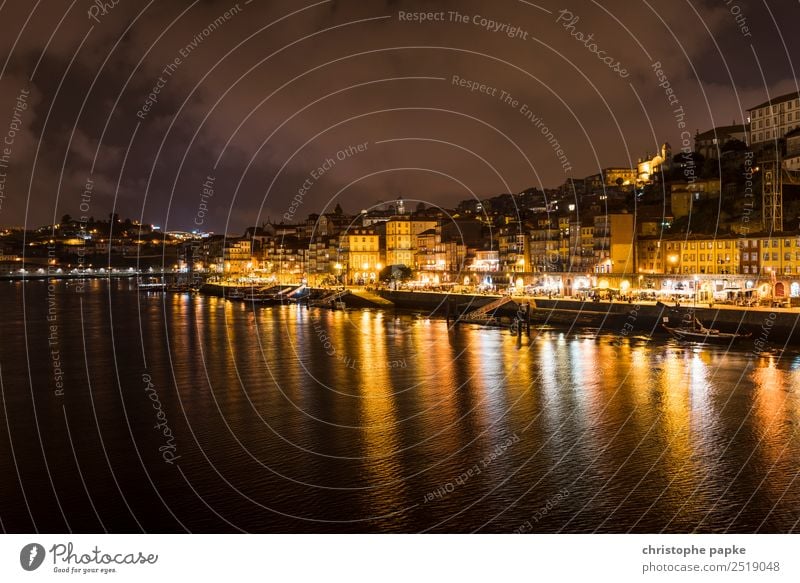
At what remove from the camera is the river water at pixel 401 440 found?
11461mm

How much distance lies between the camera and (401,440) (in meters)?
15.6

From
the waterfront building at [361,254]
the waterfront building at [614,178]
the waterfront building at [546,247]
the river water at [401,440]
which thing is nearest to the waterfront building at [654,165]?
the waterfront building at [614,178]

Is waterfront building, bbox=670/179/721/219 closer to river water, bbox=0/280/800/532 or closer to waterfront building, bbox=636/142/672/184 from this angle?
waterfront building, bbox=636/142/672/184

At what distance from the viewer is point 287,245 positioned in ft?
363

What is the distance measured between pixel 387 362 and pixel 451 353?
3443 mm

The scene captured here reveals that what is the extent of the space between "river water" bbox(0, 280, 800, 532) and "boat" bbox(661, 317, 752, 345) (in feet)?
7.29

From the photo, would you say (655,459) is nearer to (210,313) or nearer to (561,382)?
(561,382)

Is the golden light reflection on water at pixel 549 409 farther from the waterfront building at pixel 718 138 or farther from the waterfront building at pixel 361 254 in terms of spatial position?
the waterfront building at pixel 361 254

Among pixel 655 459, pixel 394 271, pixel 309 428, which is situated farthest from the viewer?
pixel 394 271

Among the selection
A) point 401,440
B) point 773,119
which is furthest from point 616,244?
point 401,440

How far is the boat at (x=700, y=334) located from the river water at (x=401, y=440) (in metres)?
2.22

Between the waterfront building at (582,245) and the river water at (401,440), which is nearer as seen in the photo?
the river water at (401,440)

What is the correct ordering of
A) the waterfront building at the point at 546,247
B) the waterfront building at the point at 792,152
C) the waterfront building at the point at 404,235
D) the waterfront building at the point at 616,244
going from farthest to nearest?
the waterfront building at the point at 404,235
the waterfront building at the point at 546,247
the waterfront building at the point at 792,152
the waterfront building at the point at 616,244
